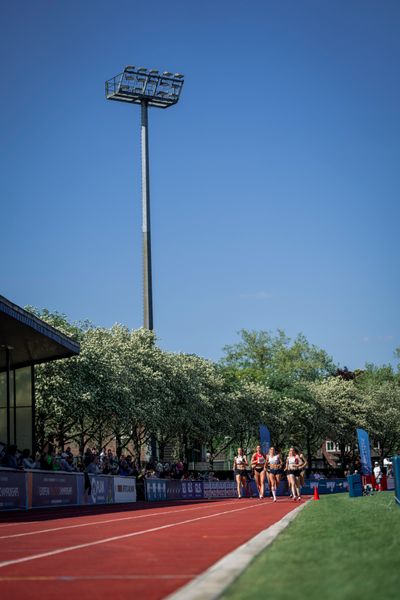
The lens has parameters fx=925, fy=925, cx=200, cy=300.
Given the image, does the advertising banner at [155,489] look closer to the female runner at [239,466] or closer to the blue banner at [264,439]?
the female runner at [239,466]

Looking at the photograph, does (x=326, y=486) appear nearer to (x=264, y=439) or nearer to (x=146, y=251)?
(x=264, y=439)

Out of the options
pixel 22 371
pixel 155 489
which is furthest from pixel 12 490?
pixel 155 489

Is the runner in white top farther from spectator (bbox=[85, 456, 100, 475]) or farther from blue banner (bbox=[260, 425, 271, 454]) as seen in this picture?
blue banner (bbox=[260, 425, 271, 454])

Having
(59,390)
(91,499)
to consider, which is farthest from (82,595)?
(59,390)

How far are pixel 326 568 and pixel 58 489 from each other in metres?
22.3

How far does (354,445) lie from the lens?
99.9 m

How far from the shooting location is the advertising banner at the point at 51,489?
86.4 ft

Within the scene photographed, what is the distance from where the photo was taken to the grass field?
5.90 m

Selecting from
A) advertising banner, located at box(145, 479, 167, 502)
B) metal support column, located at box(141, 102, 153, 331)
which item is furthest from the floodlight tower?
advertising banner, located at box(145, 479, 167, 502)

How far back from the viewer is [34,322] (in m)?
31.0

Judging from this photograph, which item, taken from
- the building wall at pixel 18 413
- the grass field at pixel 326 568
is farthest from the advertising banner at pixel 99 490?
the grass field at pixel 326 568

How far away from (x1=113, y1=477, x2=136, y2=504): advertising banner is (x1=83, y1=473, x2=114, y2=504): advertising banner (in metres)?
0.58

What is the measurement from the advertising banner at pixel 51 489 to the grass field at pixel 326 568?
622 inches

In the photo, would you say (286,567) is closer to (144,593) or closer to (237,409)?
(144,593)
